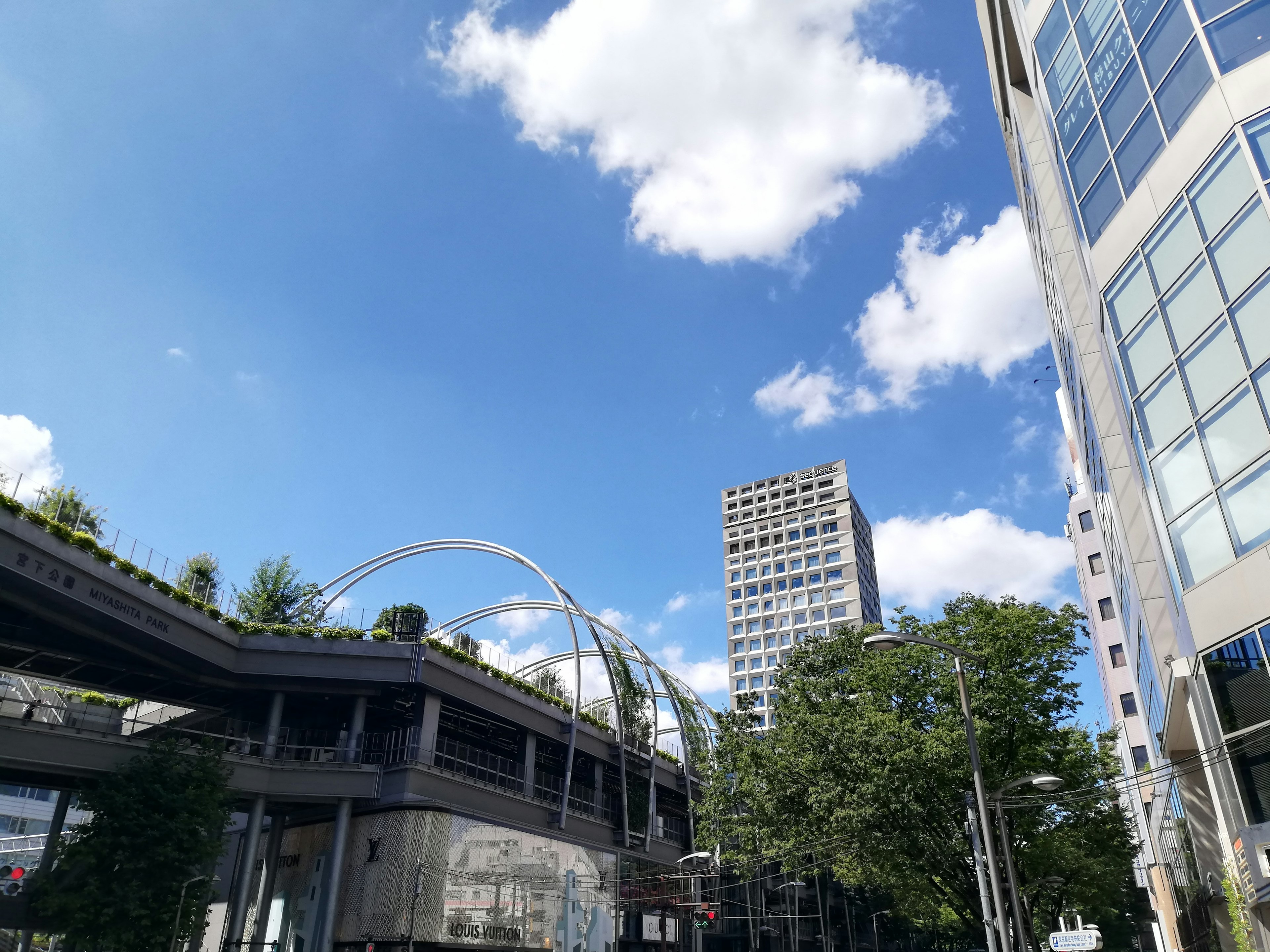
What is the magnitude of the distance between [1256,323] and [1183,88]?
19.6 feet

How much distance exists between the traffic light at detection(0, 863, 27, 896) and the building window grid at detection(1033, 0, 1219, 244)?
39.0m

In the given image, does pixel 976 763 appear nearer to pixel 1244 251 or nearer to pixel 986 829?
pixel 986 829

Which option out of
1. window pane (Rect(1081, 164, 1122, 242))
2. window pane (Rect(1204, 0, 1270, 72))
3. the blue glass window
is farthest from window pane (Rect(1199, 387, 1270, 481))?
A: the blue glass window

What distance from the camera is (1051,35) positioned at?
2400 cm

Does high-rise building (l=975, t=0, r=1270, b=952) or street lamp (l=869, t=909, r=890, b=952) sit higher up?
high-rise building (l=975, t=0, r=1270, b=952)

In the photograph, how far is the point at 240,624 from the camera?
37.3 meters

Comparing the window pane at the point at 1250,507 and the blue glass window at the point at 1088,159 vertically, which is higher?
the blue glass window at the point at 1088,159

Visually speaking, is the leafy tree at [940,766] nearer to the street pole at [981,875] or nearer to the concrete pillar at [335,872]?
the street pole at [981,875]

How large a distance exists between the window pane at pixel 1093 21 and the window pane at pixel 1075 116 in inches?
36.2

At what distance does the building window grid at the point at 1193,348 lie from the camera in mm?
15383

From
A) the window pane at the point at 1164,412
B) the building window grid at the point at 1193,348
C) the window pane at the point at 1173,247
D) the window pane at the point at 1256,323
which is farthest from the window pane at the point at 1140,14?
the window pane at the point at 1164,412

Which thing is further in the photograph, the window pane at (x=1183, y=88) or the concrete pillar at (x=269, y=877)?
the concrete pillar at (x=269, y=877)

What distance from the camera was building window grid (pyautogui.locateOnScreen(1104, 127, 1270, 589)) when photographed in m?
15.4

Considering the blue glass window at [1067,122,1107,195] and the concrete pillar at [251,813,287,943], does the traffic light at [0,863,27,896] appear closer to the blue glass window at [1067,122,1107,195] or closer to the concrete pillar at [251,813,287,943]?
the concrete pillar at [251,813,287,943]
